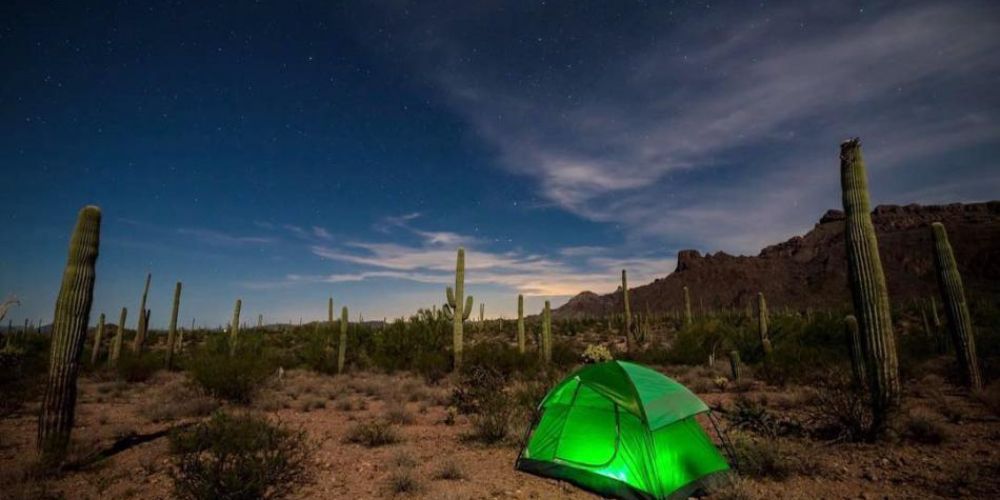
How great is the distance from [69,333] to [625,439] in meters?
8.75

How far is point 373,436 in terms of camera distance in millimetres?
8570

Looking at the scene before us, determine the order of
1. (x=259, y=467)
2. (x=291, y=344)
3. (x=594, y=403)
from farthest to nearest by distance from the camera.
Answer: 1. (x=291, y=344)
2. (x=594, y=403)
3. (x=259, y=467)

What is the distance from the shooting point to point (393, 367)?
64.7 ft

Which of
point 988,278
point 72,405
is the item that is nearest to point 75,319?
point 72,405

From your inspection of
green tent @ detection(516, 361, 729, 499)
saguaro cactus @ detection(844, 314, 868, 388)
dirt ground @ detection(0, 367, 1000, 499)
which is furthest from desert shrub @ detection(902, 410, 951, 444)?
green tent @ detection(516, 361, 729, 499)

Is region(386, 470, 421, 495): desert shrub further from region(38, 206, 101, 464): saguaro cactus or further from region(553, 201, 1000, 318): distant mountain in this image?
region(553, 201, 1000, 318): distant mountain

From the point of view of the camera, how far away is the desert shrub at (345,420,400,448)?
8547mm

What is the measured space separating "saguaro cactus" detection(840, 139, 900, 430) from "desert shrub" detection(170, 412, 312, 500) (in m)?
8.59

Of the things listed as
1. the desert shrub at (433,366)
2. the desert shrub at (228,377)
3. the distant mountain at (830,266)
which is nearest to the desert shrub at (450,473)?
the desert shrub at (228,377)

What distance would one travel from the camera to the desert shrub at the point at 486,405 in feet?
27.7

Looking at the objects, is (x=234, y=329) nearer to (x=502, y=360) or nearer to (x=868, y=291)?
(x=502, y=360)

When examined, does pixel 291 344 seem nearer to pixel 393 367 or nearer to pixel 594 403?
pixel 393 367

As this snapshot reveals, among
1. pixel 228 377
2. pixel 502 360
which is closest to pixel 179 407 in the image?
pixel 228 377

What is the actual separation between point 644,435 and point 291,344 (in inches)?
1208
